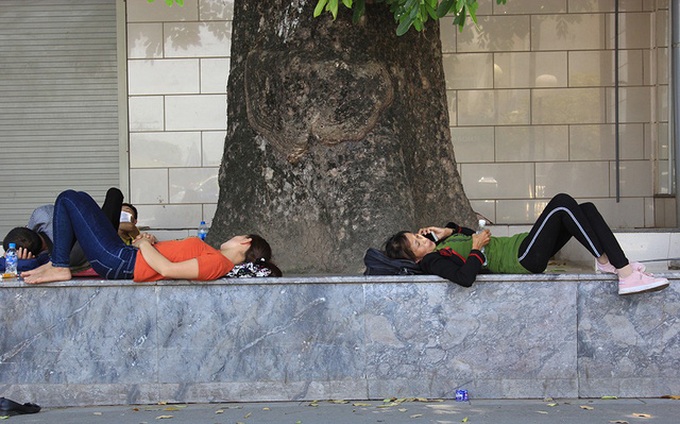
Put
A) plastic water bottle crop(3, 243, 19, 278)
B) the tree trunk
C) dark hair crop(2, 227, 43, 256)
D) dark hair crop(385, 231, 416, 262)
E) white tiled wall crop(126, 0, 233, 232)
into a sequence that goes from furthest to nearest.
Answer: white tiled wall crop(126, 0, 233, 232) < the tree trunk < dark hair crop(2, 227, 43, 256) < plastic water bottle crop(3, 243, 19, 278) < dark hair crop(385, 231, 416, 262)

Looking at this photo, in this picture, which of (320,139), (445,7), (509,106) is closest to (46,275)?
(320,139)

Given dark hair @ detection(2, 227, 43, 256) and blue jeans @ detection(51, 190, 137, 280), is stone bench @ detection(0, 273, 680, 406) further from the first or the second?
dark hair @ detection(2, 227, 43, 256)

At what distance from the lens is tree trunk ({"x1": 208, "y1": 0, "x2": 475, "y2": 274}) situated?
22.9 feet

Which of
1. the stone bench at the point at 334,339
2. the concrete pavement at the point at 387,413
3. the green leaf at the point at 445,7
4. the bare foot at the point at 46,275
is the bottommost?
the concrete pavement at the point at 387,413

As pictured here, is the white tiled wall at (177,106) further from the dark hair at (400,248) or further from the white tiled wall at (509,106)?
the dark hair at (400,248)

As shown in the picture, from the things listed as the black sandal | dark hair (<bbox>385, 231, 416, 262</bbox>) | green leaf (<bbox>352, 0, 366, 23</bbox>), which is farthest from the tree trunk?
the black sandal

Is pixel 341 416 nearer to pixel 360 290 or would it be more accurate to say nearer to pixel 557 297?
pixel 360 290

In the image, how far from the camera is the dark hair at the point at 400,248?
5.94 m

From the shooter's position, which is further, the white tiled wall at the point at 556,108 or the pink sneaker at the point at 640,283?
the white tiled wall at the point at 556,108

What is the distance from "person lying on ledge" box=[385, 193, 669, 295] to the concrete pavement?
69 cm

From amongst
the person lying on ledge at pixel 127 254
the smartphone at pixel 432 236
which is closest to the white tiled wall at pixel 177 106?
the smartphone at pixel 432 236

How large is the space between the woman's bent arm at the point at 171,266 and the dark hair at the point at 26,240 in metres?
1.43

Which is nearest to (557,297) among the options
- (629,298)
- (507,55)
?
(629,298)

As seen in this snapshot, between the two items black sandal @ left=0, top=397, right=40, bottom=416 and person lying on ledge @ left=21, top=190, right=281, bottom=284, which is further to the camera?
person lying on ledge @ left=21, top=190, right=281, bottom=284
